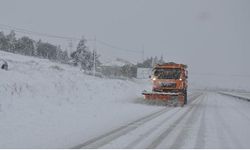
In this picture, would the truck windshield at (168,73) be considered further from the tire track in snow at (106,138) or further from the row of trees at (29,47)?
the row of trees at (29,47)

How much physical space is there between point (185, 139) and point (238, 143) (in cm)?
151

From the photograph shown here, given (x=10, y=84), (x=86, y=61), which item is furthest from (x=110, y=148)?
(x=86, y=61)

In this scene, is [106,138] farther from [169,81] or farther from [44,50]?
[44,50]

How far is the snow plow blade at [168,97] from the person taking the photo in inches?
1232

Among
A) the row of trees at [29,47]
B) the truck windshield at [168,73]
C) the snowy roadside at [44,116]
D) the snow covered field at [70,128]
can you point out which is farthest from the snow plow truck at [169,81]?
→ the row of trees at [29,47]

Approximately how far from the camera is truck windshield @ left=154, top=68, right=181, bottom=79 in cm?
3309

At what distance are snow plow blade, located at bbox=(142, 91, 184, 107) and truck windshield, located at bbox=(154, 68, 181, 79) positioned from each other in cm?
190

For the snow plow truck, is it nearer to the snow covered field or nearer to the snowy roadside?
the snowy roadside

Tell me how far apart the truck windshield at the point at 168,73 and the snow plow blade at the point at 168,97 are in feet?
6.23

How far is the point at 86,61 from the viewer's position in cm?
12306

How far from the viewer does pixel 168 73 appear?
33250 millimetres

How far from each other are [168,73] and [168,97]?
254 centimetres

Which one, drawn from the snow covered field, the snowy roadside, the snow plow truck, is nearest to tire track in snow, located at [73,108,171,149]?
the snow covered field

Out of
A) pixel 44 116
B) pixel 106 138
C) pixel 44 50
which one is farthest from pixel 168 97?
pixel 44 50
